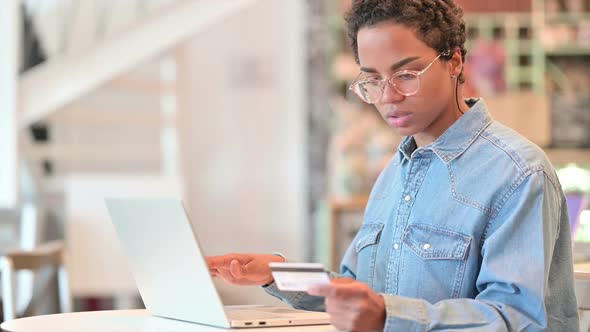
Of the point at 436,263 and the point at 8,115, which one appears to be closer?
the point at 436,263

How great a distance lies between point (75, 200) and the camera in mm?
5062

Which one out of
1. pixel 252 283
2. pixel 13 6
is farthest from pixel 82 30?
pixel 252 283

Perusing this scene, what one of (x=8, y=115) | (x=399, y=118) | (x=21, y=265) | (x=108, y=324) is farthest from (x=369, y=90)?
(x=8, y=115)

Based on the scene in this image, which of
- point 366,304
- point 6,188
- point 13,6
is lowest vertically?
point 6,188

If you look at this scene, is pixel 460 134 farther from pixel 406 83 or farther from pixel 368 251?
pixel 368 251

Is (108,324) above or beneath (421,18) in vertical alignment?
beneath

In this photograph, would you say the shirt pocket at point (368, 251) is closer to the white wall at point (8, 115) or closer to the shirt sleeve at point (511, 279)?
the shirt sleeve at point (511, 279)

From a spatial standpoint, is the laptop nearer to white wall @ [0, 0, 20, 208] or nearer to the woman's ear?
the woman's ear

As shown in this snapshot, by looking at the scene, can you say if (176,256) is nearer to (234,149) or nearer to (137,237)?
(137,237)

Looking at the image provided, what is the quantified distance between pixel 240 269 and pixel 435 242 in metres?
0.32

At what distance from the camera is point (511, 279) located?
1363 millimetres

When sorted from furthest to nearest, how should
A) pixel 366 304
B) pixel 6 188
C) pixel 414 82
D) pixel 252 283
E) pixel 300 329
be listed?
1. pixel 6 188
2. pixel 252 283
3. pixel 414 82
4. pixel 300 329
5. pixel 366 304

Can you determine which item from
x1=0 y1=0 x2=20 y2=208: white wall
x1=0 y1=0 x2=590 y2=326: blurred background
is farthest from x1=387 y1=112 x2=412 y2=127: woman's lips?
x1=0 y1=0 x2=590 y2=326: blurred background

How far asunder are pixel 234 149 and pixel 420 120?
5.14 m
